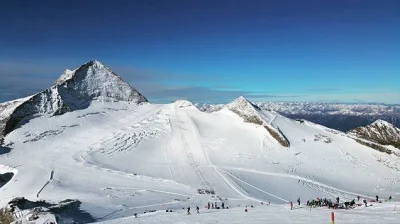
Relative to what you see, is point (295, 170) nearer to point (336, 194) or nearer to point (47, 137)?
point (336, 194)

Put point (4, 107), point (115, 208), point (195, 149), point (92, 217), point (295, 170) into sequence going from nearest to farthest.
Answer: point (92, 217)
point (115, 208)
point (295, 170)
point (195, 149)
point (4, 107)

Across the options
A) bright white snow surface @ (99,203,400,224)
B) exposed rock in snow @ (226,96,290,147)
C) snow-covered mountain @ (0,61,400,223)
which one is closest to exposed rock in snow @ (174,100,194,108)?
snow-covered mountain @ (0,61,400,223)

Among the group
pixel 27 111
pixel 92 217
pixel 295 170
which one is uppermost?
pixel 27 111

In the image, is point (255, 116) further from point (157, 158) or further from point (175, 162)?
point (157, 158)

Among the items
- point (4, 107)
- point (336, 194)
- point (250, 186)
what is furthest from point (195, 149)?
point (4, 107)

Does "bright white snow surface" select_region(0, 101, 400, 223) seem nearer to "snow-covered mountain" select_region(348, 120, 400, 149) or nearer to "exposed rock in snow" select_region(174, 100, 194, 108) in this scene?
"exposed rock in snow" select_region(174, 100, 194, 108)

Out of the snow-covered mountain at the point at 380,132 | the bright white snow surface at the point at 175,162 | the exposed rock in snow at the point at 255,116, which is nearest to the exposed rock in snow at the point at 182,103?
the bright white snow surface at the point at 175,162

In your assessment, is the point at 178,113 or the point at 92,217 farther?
the point at 178,113

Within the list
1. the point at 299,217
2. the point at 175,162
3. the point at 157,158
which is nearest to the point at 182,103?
the point at 157,158
